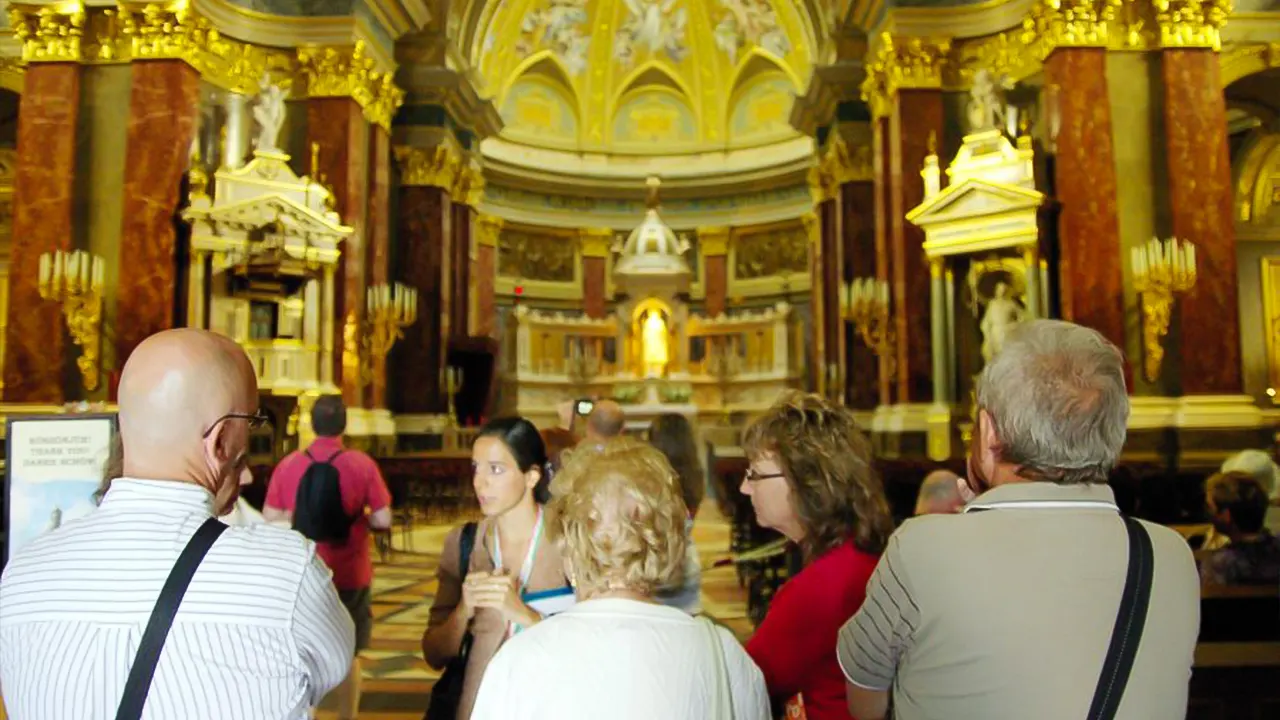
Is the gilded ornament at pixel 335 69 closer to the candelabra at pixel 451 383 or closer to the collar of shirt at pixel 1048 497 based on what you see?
the candelabra at pixel 451 383

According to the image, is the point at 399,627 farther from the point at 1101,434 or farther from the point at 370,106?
the point at 370,106

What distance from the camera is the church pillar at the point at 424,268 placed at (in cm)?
1631

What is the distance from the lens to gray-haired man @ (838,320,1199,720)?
1510 mm

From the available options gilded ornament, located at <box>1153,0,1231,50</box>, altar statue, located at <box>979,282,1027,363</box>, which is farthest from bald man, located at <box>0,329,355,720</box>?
gilded ornament, located at <box>1153,0,1231,50</box>

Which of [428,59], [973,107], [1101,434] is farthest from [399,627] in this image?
[428,59]

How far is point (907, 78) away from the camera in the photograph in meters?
12.8

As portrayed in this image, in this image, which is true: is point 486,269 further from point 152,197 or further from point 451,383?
point 152,197

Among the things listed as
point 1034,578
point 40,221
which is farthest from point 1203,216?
point 40,221

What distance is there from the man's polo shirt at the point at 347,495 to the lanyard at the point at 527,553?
1.90 meters

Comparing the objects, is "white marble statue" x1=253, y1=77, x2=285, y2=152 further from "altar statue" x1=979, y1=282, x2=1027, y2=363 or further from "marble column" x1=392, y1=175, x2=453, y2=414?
"altar statue" x1=979, y1=282, x2=1027, y2=363

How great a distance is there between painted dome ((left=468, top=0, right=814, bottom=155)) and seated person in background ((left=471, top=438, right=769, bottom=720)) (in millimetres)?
23380

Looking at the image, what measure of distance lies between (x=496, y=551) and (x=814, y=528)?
0.95 m

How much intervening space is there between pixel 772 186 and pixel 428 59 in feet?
37.2

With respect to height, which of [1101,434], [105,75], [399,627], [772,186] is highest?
[772,186]
